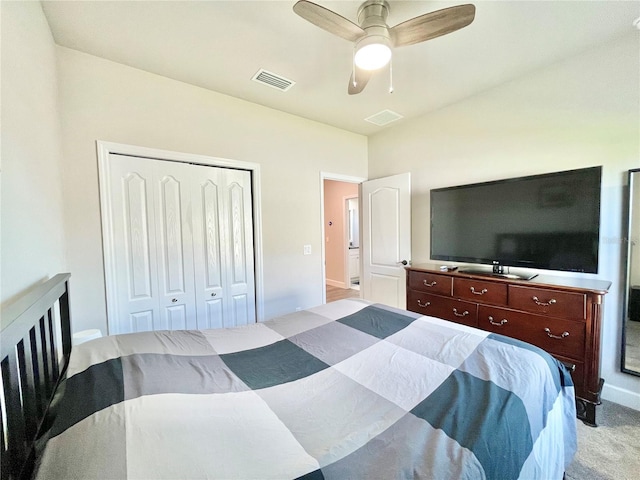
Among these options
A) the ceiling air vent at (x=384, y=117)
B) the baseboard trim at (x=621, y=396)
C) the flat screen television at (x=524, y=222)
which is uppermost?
the ceiling air vent at (x=384, y=117)

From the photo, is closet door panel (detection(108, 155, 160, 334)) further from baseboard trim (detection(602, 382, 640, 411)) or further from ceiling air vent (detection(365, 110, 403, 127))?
baseboard trim (detection(602, 382, 640, 411))

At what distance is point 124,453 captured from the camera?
2.10 feet

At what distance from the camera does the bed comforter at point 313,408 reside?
0.66 meters

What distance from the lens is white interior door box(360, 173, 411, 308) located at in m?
3.22

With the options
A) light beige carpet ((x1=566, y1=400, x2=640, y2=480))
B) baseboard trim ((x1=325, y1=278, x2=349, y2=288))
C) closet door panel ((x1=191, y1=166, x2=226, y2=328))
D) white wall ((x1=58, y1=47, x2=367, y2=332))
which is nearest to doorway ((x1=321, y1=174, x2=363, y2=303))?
baseboard trim ((x1=325, y1=278, x2=349, y2=288))

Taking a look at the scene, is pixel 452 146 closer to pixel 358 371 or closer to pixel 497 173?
pixel 497 173

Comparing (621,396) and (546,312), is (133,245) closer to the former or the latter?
(546,312)

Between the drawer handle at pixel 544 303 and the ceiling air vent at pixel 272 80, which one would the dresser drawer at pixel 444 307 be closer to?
the drawer handle at pixel 544 303

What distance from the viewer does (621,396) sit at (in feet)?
6.57

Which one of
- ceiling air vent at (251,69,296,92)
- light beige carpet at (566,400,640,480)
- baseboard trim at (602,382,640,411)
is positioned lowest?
light beige carpet at (566,400,640,480)

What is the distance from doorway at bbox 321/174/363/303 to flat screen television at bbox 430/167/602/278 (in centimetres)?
310

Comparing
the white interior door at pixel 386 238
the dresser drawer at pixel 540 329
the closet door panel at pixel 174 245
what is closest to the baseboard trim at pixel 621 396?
the dresser drawer at pixel 540 329

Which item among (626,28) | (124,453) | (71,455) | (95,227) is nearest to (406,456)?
(124,453)

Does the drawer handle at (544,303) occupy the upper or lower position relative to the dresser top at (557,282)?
lower
